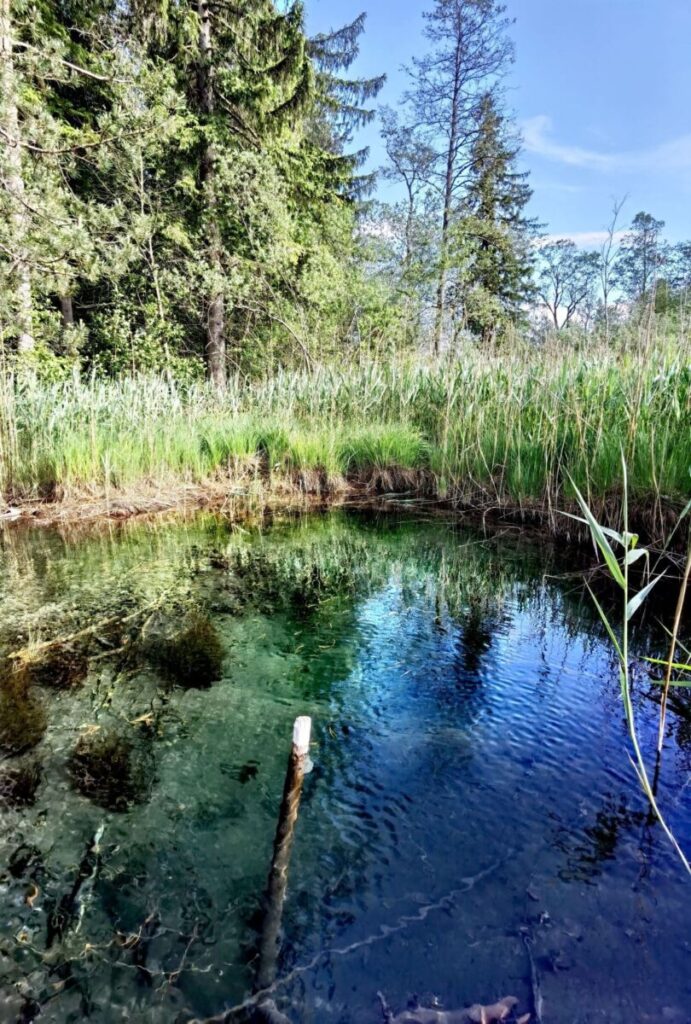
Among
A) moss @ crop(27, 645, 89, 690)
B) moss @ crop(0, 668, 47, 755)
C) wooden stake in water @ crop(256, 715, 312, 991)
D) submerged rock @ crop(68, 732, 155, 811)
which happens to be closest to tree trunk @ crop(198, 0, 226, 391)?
moss @ crop(27, 645, 89, 690)

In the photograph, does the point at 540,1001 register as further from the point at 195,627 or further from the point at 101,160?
the point at 101,160

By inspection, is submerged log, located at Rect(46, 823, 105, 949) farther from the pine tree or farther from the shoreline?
the pine tree

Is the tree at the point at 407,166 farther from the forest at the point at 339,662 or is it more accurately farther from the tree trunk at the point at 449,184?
the forest at the point at 339,662

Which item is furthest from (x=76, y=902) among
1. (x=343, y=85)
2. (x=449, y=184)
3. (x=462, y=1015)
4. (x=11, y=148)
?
(x=449, y=184)

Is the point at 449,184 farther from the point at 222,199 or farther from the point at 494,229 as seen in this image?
the point at 222,199

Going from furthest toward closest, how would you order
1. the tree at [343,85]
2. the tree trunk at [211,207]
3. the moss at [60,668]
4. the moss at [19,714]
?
1. the tree at [343,85]
2. the tree trunk at [211,207]
3. the moss at [60,668]
4. the moss at [19,714]

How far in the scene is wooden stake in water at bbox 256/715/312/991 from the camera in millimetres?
792

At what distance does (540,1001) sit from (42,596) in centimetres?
266

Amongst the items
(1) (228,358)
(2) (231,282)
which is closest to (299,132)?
(2) (231,282)

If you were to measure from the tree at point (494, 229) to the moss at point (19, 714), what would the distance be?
14.4 metres

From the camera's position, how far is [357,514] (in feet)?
15.9

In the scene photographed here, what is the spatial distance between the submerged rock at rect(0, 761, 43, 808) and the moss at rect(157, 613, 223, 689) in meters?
0.56

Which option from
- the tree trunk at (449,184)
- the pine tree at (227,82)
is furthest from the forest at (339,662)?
the tree trunk at (449,184)

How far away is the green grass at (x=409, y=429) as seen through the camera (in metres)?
3.34
